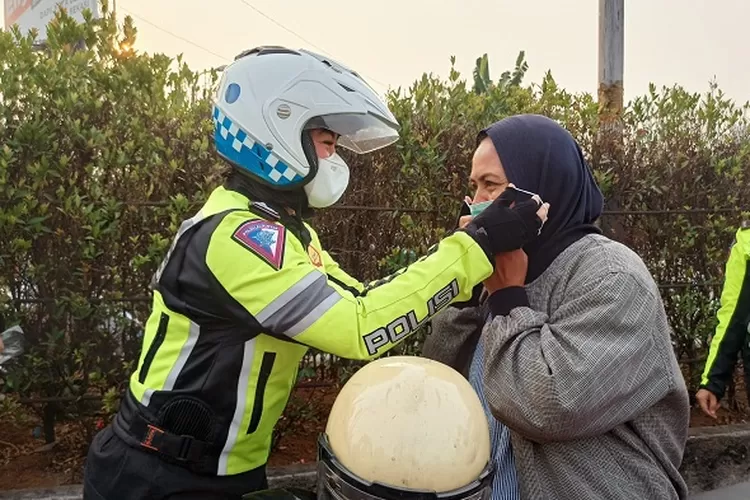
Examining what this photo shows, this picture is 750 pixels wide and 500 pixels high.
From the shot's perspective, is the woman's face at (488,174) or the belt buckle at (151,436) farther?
the woman's face at (488,174)

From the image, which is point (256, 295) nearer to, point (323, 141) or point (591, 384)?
point (323, 141)

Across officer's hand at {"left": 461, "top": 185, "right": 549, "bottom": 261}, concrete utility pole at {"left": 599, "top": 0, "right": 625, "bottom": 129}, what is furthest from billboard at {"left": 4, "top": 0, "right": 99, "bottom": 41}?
officer's hand at {"left": 461, "top": 185, "right": 549, "bottom": 261}

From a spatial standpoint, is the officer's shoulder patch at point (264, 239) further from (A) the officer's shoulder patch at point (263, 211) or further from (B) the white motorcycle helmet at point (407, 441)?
(B) the white motorcycle helmet at point (407, 441)

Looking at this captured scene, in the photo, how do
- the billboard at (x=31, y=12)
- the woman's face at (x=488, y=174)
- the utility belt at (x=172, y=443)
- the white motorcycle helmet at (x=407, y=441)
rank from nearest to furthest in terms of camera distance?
the white motorcycle helmet at (x=407, y=441)
the utility belt at (x=172, y=443)
the woman's face at (x=488, y=174)
the billboard at (x=31, y=12)

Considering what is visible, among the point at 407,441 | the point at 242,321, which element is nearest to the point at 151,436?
the point at 242,321

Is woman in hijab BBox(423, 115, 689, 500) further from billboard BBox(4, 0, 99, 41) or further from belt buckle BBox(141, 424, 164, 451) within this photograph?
billboard BBox(4, 0, 99, 41)

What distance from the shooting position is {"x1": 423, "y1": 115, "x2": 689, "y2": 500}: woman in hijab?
5.32 ft

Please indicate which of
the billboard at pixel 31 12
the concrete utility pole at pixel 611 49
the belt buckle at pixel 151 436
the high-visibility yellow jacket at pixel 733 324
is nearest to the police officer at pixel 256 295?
the belt buckle at pixel 151 436

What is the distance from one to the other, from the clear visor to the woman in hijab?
1.06 feet

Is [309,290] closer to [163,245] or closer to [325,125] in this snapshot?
[325,125]

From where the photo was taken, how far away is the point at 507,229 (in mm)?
1834

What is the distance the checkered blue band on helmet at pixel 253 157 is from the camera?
1903 mm

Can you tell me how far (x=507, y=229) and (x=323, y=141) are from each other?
583 mm

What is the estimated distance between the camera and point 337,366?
3.97m
